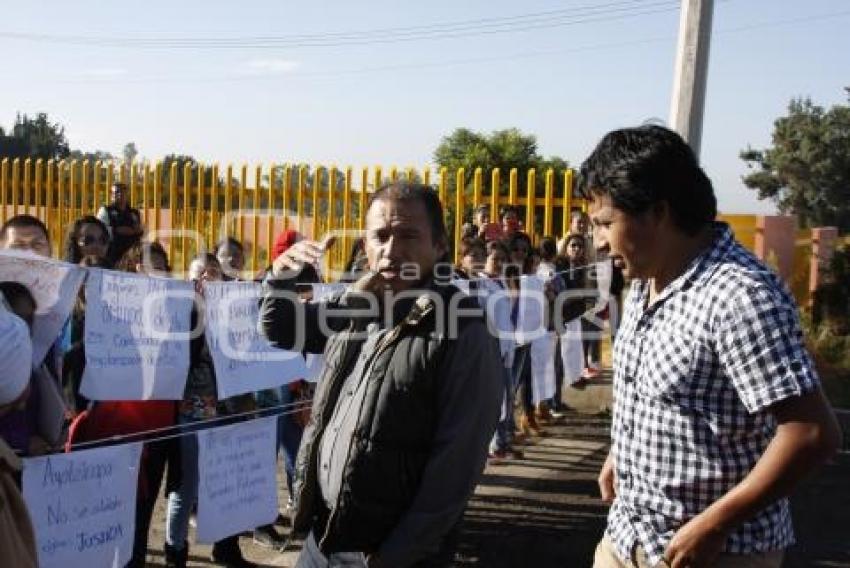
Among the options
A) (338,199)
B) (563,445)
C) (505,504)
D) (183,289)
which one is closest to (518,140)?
(338,199)

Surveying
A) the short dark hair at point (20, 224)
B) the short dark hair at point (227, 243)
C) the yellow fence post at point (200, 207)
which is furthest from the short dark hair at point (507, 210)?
the short dark hair at point (20, 224)

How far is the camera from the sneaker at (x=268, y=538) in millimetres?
5527

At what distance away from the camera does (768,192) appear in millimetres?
51719

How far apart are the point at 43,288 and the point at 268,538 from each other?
242 centimetres

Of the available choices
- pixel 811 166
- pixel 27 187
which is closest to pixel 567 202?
pixel 27 187

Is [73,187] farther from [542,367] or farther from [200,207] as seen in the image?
[542,367]

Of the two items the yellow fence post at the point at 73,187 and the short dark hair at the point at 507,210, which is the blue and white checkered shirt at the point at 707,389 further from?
the yellow fence post at the point at 73,187

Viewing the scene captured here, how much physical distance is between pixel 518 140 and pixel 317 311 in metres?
19.4

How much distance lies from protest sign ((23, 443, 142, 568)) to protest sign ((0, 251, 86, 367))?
18.1 inches

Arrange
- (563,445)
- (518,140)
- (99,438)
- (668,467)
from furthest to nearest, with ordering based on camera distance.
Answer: (518,140), (563,445), (99,438), (668,467)

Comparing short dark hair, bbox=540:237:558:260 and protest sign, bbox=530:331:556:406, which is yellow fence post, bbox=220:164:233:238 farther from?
protest sign, bbox=530:331:556:406

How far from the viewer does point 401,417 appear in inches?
95.8

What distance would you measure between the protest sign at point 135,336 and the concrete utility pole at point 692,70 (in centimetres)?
531

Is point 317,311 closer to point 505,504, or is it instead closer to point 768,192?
point 505,504
